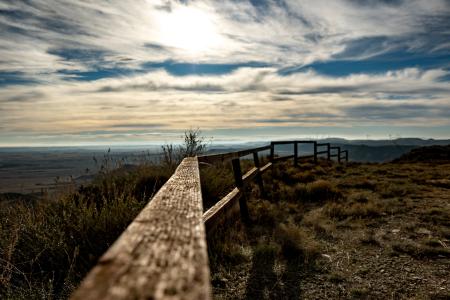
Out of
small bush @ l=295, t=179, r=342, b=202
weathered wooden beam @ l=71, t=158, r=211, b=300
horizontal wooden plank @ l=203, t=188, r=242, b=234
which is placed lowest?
small bush @ l=295, t=179, r=342, b=202

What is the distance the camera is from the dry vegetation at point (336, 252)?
3.23 meters

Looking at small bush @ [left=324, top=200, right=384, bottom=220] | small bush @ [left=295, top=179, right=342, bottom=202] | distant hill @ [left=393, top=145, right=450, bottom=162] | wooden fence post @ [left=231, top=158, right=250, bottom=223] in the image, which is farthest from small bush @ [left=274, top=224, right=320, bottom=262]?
distant hill @ [left=393, top=145, right=450, bottom=162]

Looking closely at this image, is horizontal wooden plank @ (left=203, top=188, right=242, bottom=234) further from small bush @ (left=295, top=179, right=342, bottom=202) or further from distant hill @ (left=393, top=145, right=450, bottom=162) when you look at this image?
distant hill @ (left=393, top=145, right=450, bottom=162)

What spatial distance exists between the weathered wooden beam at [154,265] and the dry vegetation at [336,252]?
2.33 meters

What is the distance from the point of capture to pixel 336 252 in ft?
14.0

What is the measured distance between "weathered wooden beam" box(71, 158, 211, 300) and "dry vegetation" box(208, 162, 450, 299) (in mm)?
2332

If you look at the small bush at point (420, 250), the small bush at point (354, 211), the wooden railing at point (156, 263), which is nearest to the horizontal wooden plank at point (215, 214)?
the wooden railing at point (156, 263)

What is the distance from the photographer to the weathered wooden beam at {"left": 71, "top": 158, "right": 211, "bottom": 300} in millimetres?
592

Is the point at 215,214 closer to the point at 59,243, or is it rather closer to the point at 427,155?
the point at 59,243

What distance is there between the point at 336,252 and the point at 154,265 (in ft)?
13.4

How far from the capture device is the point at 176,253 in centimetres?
79

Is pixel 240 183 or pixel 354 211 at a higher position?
pixel 240 183

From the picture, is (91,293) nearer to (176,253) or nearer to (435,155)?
(176,253)

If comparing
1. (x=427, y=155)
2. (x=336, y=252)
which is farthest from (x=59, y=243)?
(x=427, y=155)
